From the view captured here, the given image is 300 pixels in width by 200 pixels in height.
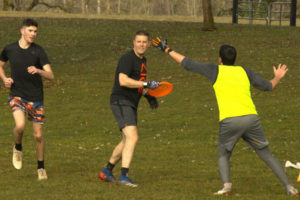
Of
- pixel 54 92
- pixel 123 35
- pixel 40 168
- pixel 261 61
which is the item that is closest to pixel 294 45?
pixel 261 61

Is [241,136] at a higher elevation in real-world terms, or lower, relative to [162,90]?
lower

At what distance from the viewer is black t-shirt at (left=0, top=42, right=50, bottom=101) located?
999 centimetres

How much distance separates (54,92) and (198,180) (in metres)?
15.1

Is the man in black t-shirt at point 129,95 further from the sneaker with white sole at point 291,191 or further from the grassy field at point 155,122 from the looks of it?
the sneaker with white sole at point 291,191

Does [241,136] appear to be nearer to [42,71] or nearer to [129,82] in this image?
[129,82]

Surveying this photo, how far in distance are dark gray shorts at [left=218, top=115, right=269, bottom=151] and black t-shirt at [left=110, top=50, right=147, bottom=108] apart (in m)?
1.51

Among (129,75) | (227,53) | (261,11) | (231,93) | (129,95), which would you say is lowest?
(261,11)

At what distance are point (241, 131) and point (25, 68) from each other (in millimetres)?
3270

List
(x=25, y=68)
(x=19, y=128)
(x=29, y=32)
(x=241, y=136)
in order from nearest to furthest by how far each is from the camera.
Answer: (x=241, y=136) < (x=29, y=32) < (x=25, y=68) < (x=19, y=128)

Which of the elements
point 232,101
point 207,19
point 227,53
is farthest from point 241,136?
point 207,19

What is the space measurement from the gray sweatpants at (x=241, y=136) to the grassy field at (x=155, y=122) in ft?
1.30

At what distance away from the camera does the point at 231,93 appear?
8.83 meters

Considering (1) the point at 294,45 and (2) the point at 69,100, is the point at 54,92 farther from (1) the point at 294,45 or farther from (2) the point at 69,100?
(1) the point at 294,45

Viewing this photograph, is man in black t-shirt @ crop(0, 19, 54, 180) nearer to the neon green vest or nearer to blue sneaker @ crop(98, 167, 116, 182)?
blue sneaker @ crop(98, 167, 116, 182)
